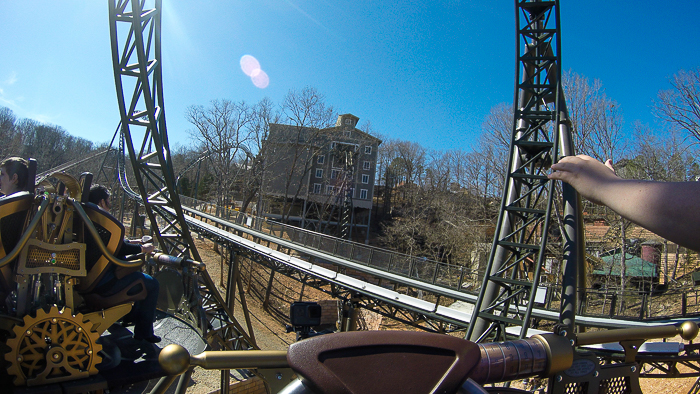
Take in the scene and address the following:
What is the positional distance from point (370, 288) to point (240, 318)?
8.66m

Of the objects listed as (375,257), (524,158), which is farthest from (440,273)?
(524,158)

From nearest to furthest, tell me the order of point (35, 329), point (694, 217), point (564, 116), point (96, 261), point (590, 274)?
point (694, 217) < point (35, 329) < point (96, 261) < point (564, 116) < point (590, 274)

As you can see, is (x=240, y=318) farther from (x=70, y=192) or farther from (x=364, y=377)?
(x=364, y=377)

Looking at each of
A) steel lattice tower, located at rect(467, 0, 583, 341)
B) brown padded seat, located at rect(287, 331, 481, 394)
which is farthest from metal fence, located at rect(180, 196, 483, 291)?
brown padded seat, located at rect(287, 331, 481, 394)

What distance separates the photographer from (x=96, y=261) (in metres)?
3.04

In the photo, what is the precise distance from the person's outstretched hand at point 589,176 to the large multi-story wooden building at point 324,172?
32.2 metres

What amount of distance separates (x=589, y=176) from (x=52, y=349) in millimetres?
3254

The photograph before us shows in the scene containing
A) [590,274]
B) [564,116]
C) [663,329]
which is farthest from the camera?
[590,274]

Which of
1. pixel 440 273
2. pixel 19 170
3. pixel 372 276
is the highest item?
pixel 19 170

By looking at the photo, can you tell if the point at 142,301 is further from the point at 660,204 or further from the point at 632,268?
the point at 632,268

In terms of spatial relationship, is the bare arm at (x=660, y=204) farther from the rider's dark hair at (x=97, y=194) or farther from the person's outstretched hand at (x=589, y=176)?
the rider's dark hair at (x=97, y=194)

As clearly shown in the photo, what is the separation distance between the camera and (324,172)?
152 feet

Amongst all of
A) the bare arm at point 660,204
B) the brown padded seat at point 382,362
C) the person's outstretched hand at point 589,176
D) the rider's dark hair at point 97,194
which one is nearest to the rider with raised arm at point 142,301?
the rider's dark hair at point 97,194

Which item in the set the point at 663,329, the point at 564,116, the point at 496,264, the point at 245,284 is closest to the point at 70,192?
the point at 663,329
